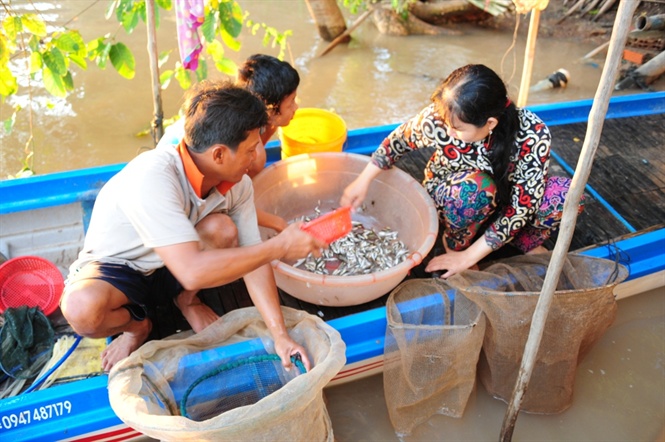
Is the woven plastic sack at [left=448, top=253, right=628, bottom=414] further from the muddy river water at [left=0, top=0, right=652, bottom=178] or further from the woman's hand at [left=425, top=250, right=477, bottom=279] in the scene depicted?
the muddy river water at [left=0, top=0, right=652, bottom=178]

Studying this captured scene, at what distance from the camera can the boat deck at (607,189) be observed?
2.76 meters

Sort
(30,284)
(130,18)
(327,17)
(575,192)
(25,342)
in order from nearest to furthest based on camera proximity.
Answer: (575,192)
(25,342)
(30,284)
(130,18)
(327,17)

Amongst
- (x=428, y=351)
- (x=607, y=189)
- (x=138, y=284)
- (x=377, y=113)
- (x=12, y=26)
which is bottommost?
(x=377, y=113)

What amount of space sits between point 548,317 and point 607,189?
1650 mm

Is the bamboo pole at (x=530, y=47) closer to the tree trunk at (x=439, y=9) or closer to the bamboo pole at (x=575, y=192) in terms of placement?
the bamboo pole at (x=575, y=192)

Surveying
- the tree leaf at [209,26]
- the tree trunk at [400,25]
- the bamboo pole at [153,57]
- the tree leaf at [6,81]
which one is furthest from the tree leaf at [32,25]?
the tree trunk at [400,25]

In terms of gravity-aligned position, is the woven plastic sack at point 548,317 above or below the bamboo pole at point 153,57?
below

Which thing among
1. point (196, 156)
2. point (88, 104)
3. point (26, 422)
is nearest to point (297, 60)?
point (88, 104)

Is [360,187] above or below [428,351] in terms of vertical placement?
above

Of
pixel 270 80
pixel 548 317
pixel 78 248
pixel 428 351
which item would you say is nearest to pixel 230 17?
pixel 270 80

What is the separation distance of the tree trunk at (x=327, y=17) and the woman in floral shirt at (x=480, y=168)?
14.3ft

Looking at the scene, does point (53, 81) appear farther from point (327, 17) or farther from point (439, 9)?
point (439, 9)

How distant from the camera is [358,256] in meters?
2.96

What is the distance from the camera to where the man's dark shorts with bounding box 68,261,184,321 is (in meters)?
2.09
